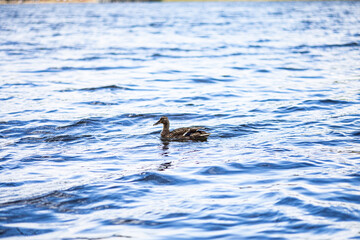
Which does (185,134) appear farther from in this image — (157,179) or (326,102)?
(326,102)

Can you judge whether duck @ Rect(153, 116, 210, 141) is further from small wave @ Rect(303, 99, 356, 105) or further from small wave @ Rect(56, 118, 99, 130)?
small wave @ Rect(303, 99, 356, 105)

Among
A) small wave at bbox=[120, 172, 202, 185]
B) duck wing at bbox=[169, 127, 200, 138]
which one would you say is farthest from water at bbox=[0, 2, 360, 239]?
duck wing at bbox=[169, 127, 200, 138]

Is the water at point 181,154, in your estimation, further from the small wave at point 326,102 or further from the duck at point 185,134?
the duck at point 185,134

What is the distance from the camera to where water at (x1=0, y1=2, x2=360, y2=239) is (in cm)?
803

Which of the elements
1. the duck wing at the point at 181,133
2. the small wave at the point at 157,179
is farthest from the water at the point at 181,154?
the duck wing at the point at 181,133

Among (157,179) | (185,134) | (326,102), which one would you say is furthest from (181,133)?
(326,102)

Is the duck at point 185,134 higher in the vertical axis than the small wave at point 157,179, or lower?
higher

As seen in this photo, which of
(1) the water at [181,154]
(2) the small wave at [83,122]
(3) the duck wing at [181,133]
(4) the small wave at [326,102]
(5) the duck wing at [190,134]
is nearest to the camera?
(1) the water at [181,154]

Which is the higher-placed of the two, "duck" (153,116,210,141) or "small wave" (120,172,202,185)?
"duck" (153,116,210,141)

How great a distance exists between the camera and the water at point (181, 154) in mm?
8029

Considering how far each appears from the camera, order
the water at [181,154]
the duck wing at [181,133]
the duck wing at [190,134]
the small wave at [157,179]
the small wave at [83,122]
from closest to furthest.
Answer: the water at [181,154], the small wave at [157,179], the duck wing at [190,134], the duck wing at [181,133], the small wave at [83,122]

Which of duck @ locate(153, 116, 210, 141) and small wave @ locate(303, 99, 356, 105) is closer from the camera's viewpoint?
duck @ locate(153, 116, 210, 141)

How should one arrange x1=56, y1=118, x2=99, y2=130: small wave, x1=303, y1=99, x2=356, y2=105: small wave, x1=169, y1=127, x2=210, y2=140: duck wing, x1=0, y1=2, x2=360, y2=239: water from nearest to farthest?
x1=0, y1=2, x2=360, y2=239: water < x1=169, y1=127, x2=210, y2=140: duck wing < x1=56, y1=118, x2=99, y2=130: small wave < x1=303, y1=99, x2=356, y2=105: small wave

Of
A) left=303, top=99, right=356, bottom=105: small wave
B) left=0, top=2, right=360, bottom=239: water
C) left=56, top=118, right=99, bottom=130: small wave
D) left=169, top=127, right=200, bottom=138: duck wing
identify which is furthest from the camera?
left=303, top=99, right=356, bottom=105: small wave
